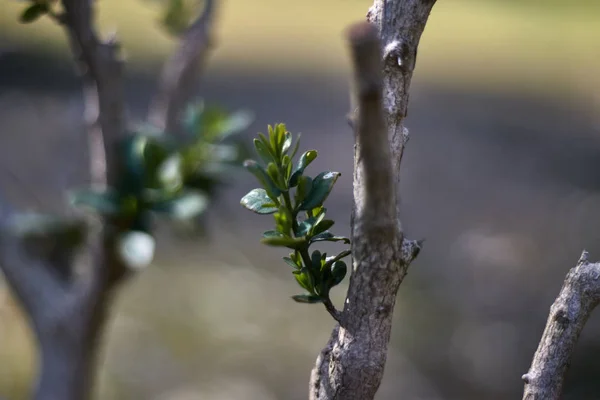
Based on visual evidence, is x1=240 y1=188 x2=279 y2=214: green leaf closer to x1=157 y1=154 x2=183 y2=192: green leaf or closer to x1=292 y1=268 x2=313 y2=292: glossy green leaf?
x1=292 y1=268 x2=313 y2=292: glossy green leaf

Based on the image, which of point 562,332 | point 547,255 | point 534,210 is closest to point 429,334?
point 547,255

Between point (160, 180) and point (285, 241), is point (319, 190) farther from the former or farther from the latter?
point (160, 180)

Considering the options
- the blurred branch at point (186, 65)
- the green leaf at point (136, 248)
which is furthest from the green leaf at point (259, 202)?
the blurred branch at point (186, 65)

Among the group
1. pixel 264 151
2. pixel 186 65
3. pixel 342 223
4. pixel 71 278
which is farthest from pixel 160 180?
pixel 342 223

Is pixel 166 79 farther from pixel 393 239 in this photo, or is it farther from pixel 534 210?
pixel 534 210

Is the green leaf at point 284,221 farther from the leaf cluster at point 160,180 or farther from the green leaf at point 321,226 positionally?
the leaf cluster at point 160,180

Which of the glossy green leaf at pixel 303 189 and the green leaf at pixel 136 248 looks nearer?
the glossy green leaf at pixel 303 189
